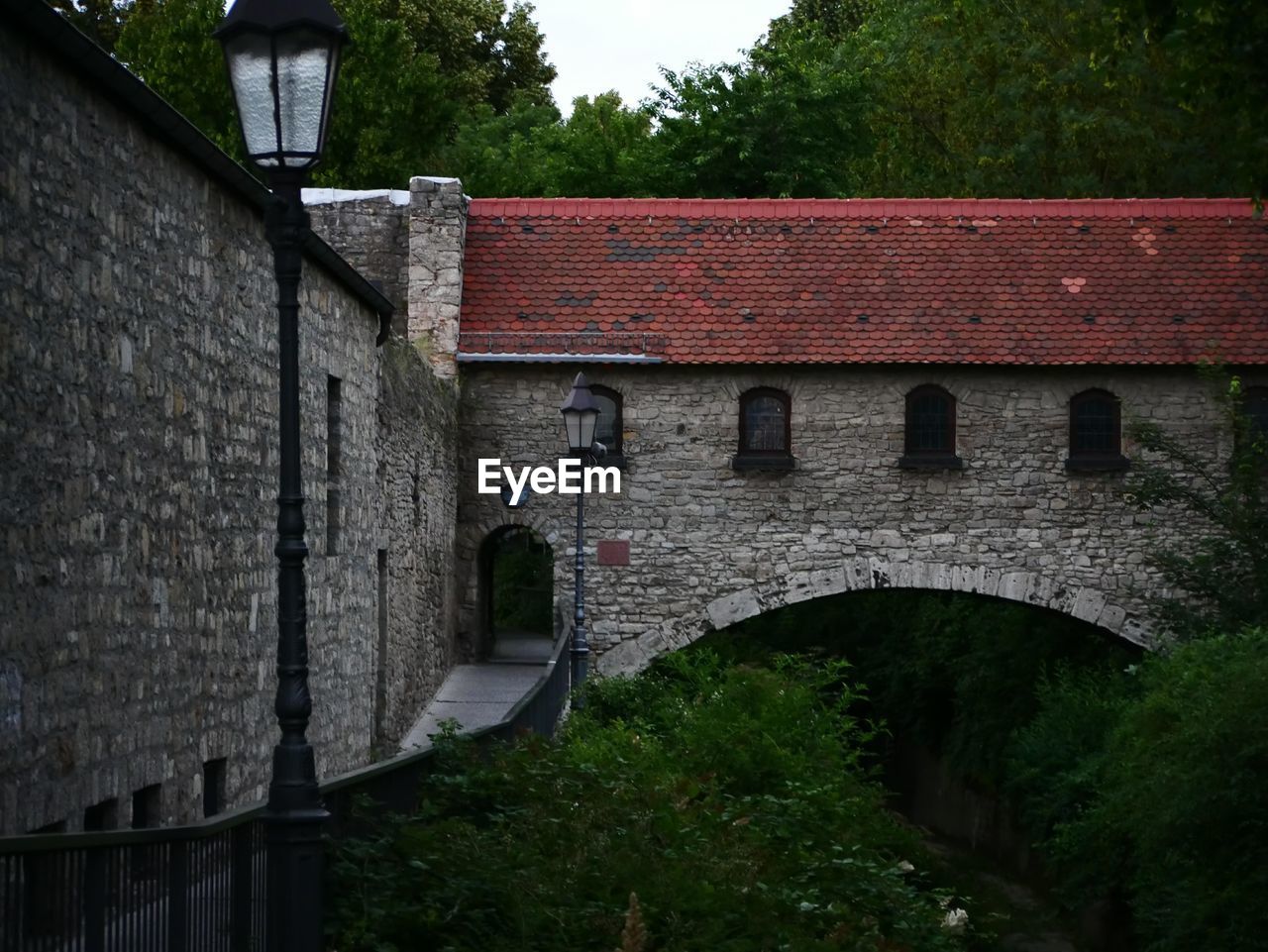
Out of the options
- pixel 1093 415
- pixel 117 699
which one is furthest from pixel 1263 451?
pixel 117 699

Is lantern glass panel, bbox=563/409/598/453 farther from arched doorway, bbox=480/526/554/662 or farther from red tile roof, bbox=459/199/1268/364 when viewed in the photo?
arched doorway, bbox=480/526/554/662

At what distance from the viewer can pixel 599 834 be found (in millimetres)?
9211

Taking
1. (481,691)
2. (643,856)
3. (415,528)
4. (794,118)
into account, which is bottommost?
(481,691)

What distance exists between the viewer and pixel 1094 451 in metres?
24.4

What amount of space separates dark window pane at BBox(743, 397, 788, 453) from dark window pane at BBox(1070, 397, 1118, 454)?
12.4 ft

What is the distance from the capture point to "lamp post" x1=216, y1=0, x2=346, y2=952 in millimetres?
6348

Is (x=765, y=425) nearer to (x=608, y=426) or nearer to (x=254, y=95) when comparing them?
→ (x=608, y=426)

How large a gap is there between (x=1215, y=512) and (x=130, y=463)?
55.7 feet

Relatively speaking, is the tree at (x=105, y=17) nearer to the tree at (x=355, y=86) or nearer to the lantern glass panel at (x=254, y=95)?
the tree at (x=355, y=86)

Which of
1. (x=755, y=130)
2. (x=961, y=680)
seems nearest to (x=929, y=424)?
(x=961, y=680)

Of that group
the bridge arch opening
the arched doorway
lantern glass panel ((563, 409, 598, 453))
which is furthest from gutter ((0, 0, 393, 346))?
the arched doorway

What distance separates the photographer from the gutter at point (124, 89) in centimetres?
795

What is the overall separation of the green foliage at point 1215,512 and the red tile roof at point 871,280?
100 cm

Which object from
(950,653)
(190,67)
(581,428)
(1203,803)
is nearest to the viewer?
(581,428)
